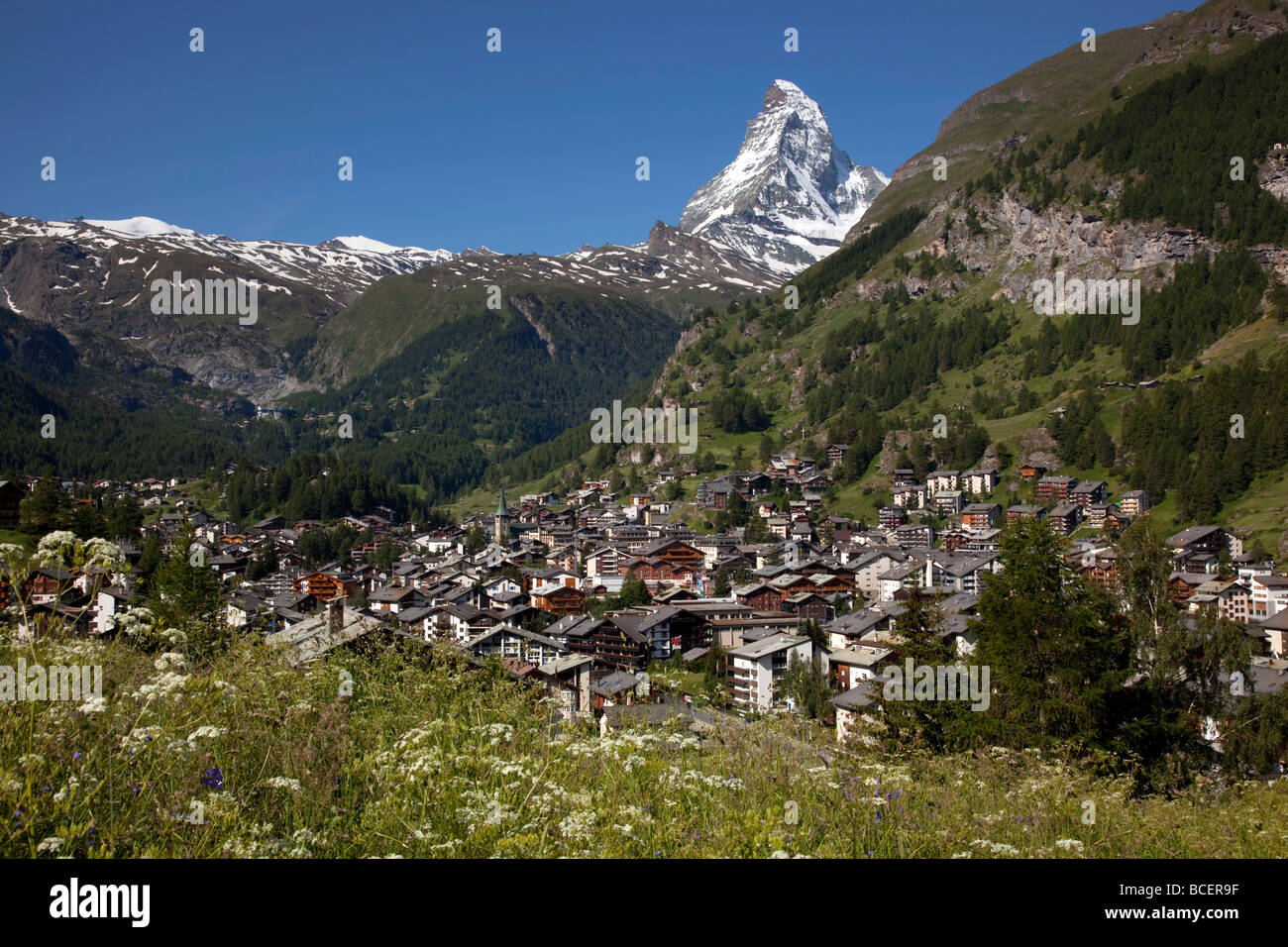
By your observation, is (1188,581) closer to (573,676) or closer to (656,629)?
(656,629)

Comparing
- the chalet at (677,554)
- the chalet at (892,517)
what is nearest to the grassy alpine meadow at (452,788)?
the chalet at (677,554)

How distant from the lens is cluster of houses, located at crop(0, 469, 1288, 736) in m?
44.0

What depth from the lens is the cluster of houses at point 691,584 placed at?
44.0m

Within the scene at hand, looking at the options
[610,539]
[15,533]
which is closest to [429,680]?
[15,533]

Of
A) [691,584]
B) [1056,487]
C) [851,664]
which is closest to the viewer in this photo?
[851,664]

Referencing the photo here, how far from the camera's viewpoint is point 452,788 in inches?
231

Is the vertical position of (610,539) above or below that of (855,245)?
below

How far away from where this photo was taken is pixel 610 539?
352 ft

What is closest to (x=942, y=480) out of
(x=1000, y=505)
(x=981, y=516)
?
(x=1000, y=505)

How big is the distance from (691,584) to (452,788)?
82863mm

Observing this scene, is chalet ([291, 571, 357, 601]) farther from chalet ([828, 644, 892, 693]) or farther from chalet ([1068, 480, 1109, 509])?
chalet ([1068, 480, 1109, 509])

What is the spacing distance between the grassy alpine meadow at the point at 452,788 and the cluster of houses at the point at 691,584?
5.22 metres

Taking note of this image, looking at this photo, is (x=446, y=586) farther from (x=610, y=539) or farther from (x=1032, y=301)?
(x=1032, y=301)
